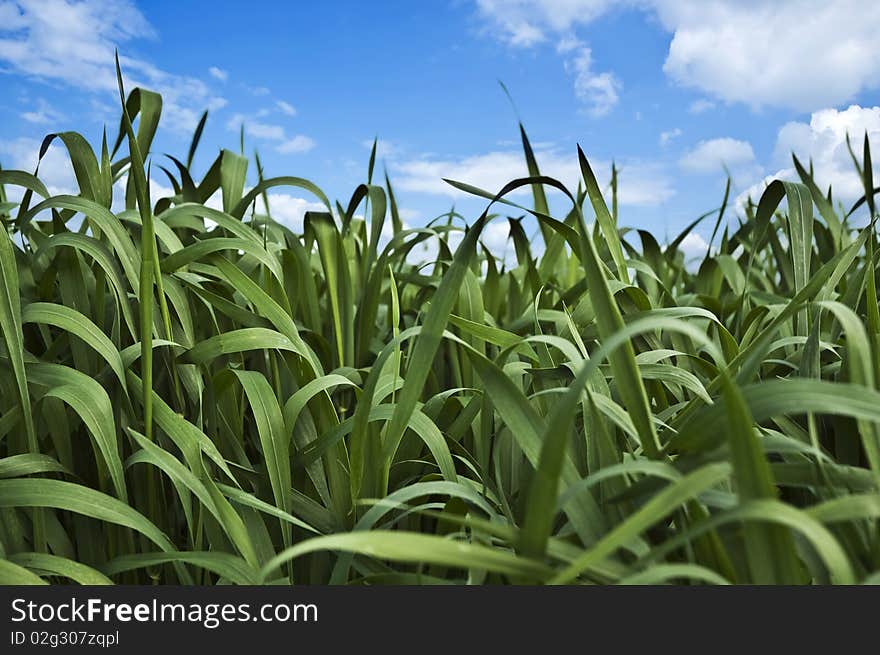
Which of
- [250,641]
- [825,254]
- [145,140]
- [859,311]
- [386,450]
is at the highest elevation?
[145,140]

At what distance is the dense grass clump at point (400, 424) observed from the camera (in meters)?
0.36

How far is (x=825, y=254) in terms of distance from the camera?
135 centimetres

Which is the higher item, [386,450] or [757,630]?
[386,450]

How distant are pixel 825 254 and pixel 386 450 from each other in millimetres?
1174

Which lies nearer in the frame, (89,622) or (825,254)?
(89,622)

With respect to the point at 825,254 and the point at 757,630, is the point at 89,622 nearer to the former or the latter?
the point at 757,630

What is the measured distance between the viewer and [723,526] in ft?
1.29

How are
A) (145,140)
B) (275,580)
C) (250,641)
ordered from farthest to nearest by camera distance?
(145,140) → (275,580) → (250,641)

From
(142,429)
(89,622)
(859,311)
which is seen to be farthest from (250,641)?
(859,311)

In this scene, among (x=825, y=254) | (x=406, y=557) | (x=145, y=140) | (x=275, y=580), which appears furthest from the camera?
(x=825, y=254)

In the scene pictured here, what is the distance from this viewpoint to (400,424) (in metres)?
0.53

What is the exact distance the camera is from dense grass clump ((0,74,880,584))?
36cm

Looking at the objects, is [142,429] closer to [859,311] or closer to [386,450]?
[386,450]

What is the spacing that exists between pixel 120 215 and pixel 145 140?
105 mm
